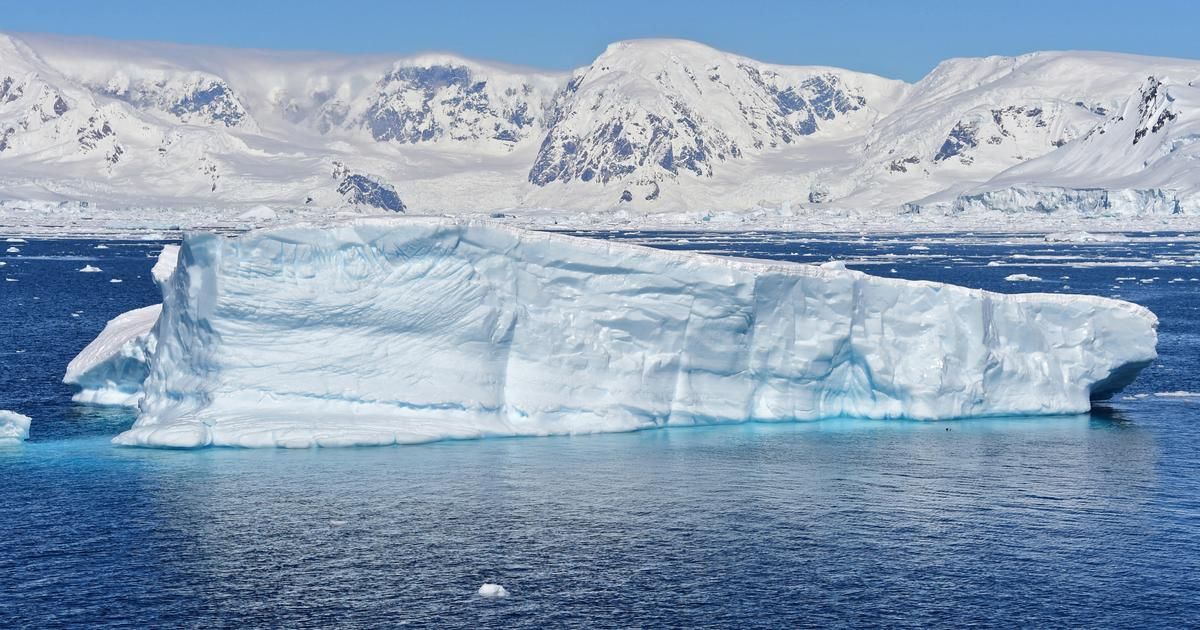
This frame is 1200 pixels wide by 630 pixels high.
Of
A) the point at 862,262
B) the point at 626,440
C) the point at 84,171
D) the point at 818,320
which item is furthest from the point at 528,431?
the point at 84,171

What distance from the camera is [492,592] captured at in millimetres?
16688

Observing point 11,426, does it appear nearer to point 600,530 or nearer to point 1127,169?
point 600,530

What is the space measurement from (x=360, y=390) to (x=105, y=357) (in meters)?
6.95

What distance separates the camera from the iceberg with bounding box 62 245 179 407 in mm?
29078

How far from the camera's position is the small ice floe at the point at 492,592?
16.6 metres

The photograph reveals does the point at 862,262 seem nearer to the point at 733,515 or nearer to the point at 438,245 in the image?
the point at 438,245

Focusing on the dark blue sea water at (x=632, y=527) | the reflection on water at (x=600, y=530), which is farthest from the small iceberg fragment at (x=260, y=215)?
the reflection on water at (x=600, y=530)

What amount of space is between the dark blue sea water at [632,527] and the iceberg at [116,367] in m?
0.85

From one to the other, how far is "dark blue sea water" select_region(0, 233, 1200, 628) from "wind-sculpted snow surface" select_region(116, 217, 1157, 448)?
0.65 meters

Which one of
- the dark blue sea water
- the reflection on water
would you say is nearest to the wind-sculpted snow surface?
the dark blue sea water

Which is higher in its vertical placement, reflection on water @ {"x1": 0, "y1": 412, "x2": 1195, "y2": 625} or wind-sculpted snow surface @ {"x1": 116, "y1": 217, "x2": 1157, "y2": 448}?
wind-sculpted snow surface @ {"x1": 116, "y1": 217, "x2": 1157, "y2": 448}

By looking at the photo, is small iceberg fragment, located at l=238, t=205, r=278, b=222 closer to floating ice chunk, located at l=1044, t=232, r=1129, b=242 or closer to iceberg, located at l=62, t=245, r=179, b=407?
floating ice chunk, located at l=1044, t=232, r=1129, b=242

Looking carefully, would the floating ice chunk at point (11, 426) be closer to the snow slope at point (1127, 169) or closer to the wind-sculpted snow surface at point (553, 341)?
the wind-sculpted snow surface at point (553, 341)

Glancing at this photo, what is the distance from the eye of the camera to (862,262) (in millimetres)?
78562
